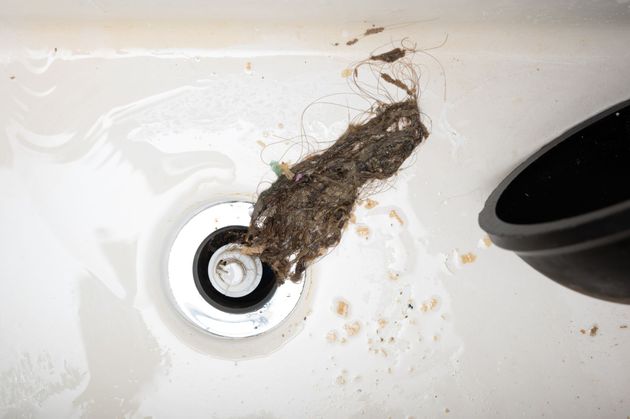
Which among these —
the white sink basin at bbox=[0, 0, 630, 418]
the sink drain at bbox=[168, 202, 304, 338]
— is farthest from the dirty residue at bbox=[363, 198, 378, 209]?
the sink drain at bbox=[168, 202, 304, 338]

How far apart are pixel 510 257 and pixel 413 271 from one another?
129mm

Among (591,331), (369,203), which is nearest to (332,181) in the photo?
(369,203)

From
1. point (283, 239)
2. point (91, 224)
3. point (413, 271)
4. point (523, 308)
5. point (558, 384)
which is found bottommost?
point (558, 384)

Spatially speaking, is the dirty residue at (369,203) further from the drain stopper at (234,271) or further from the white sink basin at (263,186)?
the drain stopper at (234,271)

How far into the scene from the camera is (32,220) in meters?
0.65

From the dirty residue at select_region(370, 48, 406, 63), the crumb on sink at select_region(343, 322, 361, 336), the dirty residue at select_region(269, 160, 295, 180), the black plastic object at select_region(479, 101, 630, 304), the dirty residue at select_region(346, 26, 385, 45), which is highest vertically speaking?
the dirty residue at select_region(346, 26, 385, 45)

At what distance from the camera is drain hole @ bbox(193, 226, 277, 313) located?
0.71 meters

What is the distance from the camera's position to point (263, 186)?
70 cm

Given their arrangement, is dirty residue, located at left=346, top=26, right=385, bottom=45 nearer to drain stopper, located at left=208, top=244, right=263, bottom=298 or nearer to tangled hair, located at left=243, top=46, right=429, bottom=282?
tangled hair, located at left=243, top=46, right=429, bottom=282

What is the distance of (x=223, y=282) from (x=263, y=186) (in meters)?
0.14

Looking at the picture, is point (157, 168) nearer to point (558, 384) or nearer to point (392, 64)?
point (392, 64)

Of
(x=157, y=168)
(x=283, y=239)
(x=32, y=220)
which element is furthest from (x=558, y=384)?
(x=32, y=220)

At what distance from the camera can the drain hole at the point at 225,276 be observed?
71cm

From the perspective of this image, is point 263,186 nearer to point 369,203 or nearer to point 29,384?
point 369,203
